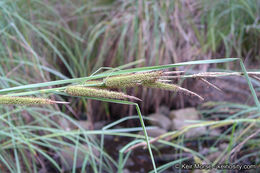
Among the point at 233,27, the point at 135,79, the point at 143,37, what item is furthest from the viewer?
the point at 233,27

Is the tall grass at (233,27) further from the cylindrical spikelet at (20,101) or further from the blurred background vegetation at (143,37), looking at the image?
the cylindrical spikelet at (20,101)

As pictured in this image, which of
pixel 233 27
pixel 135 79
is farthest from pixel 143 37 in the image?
pixel 135 79

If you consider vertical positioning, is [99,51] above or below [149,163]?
above

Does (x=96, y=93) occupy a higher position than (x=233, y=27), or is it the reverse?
(x=96, y=93)

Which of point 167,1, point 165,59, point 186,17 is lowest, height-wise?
point 165,59

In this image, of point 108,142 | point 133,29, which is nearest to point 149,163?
point 108,142

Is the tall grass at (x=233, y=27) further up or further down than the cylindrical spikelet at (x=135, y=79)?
further down

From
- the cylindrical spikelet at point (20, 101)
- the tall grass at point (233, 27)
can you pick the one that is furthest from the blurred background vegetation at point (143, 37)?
the cylindrical spikelet at point (20, 101)

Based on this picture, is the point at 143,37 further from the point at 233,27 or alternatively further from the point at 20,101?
the point at 20,101

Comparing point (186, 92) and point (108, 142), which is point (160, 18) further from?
point (186, 92)

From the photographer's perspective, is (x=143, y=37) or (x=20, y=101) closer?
(x=20, y=101)

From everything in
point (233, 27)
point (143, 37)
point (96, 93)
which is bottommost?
point (233, 27)
